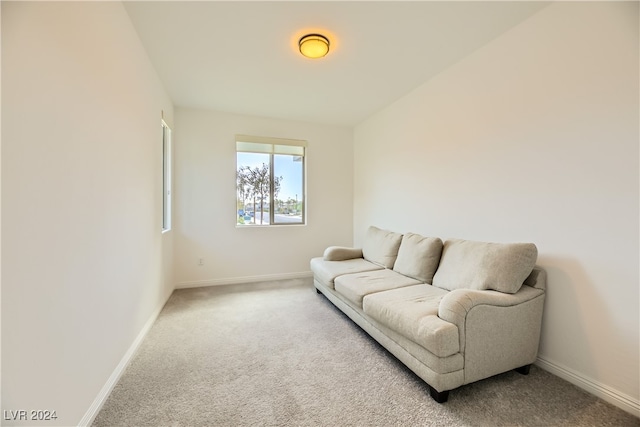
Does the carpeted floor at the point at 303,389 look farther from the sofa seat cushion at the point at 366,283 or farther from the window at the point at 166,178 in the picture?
the window at the point at 166,178

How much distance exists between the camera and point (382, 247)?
323cm

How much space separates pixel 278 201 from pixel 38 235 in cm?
330

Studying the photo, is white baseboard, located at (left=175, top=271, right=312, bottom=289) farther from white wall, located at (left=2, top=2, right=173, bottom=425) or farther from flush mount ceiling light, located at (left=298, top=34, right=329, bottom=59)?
flush mount ceiling light, located at (left=298, top=34, right=329, bottom=59)

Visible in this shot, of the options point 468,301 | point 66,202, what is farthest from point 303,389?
point 66,202

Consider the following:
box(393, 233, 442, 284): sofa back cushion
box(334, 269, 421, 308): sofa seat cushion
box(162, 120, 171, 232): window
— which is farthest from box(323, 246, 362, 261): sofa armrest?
box(162, 120, 171, 232): window

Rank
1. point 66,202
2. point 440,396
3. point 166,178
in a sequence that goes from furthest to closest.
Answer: point 166,178 → point 440,396 → point 66,202

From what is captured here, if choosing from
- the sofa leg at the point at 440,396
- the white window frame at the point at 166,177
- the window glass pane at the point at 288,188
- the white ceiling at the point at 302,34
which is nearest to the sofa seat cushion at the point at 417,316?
the sofa leg at the point at 440,396

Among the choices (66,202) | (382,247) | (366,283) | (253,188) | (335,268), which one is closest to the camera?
(66,202)

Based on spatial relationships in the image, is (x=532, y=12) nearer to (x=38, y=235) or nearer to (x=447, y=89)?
(x=447, y=89)

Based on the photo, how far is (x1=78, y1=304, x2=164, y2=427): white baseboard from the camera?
1.43 m

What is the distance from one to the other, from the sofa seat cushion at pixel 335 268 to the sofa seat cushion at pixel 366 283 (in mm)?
119

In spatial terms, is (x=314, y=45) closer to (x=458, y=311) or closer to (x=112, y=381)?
(x=458, y=311)

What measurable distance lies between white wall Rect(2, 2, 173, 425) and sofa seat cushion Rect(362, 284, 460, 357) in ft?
5.96

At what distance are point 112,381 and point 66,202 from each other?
1.24 m
